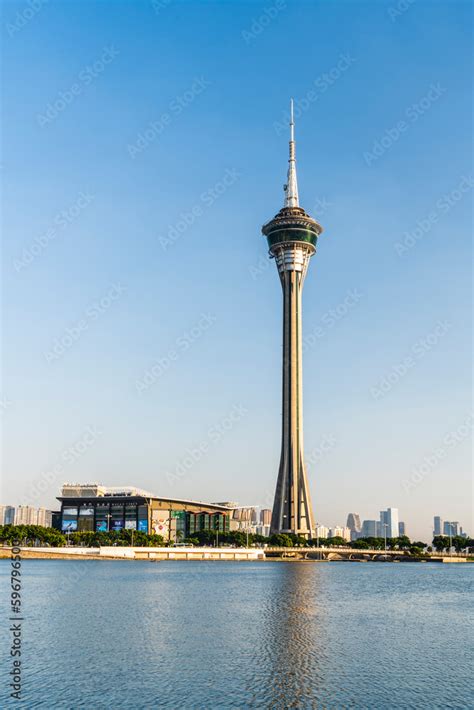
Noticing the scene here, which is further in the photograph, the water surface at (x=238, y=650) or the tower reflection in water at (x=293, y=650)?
the tower reflection in water at (x=293, y=650)

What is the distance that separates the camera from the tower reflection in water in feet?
129

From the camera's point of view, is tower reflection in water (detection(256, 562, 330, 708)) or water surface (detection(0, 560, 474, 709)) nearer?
water surface (detection(0, 560, 474, 709))

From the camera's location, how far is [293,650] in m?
51.2

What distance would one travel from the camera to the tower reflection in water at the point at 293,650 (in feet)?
129

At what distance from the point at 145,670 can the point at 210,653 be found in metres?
6.68

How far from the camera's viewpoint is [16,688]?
3897 centimetres

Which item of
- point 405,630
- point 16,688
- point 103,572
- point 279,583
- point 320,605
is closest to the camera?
point 16,688

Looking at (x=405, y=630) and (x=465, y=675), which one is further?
(x=405, y=630)

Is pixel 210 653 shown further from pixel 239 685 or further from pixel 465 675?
pixel 465 675

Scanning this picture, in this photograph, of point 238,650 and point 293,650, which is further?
point 293,650

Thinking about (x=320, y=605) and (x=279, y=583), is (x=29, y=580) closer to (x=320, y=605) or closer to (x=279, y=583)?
(x=279, y=583)

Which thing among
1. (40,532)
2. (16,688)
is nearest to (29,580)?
(16,688)

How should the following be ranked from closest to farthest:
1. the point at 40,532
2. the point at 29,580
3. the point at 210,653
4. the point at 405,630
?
the point at 210,653 → the point at 405,630 → the point at 29,580 → the point at 40,532

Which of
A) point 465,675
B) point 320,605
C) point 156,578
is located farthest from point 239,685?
point 156,578
